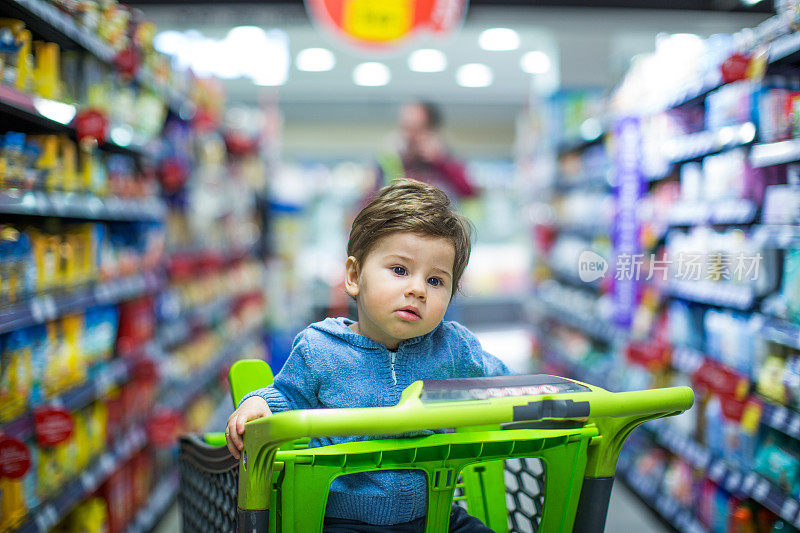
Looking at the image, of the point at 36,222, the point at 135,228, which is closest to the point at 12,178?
the point at 36,222

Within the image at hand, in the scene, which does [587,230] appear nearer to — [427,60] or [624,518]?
[624,518]

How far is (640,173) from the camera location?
3.60 meters

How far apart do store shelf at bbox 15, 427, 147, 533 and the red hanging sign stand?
98.2 inches

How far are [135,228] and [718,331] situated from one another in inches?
110

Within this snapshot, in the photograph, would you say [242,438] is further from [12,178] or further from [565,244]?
[565,244]

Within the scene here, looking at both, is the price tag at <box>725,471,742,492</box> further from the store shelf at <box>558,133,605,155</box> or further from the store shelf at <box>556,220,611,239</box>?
the store shelf at <box>558,133,605,155</box>

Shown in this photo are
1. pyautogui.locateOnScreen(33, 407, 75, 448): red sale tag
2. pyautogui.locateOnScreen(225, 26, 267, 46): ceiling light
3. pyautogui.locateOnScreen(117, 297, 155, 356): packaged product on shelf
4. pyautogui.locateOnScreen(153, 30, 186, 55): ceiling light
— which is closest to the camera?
pyautogui.locateOnScreen(33, 407, 75, 448): red sale tag

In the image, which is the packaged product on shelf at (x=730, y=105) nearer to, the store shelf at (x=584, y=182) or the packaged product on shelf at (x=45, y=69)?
the store shelf at (x=584, y=182)

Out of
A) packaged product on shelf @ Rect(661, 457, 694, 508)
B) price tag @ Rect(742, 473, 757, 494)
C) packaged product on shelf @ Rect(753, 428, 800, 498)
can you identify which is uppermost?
packaged product on shelf @ Rect(753, 428, 800, 498)

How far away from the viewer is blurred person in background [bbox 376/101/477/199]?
339cm

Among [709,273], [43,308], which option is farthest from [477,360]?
[43,308]

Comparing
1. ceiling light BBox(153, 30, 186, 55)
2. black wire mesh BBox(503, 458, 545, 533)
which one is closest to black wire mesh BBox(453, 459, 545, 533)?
black wire mesh BBox(503, 458, 545, 533)

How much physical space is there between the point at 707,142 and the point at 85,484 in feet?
9.56

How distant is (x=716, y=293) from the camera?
2.63 meters
